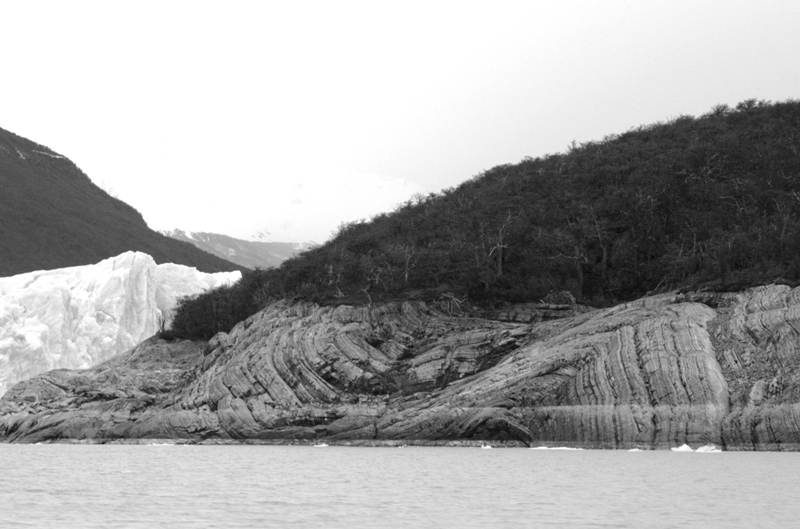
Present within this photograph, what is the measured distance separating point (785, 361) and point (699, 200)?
28207 millimetres

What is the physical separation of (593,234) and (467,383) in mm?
21975

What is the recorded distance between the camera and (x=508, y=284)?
73.5 metres

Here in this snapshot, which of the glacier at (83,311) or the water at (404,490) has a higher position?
the glacier at (83,311)

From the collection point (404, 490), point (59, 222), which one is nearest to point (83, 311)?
point (59, 222)

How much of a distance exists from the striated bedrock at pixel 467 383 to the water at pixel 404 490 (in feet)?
10.9

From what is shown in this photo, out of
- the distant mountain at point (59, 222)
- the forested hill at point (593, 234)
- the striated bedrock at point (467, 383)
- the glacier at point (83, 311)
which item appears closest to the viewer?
the striated bedrock at point (467, 383)

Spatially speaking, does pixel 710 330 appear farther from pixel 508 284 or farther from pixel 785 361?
pixel 508 284

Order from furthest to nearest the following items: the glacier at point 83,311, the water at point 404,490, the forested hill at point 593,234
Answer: the glacier at point 83,311 < the forested hill at point 593,234 < the water at point 404,490

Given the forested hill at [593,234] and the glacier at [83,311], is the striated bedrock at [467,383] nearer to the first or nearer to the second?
the forested hill at [593,234]

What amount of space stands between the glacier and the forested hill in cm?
1038

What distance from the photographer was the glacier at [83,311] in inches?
3553

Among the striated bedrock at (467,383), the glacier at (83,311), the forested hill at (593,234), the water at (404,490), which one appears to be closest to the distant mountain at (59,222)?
the glacier at (83,311)

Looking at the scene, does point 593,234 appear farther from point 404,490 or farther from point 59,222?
point 59,222

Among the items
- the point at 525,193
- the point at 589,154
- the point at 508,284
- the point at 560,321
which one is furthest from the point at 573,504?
the point at 589,154
